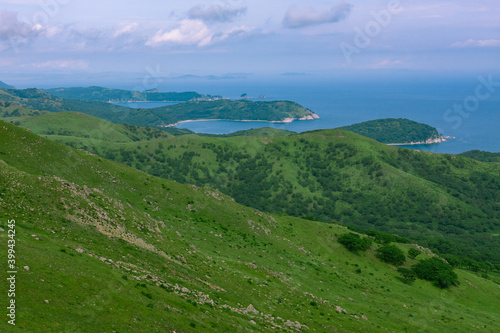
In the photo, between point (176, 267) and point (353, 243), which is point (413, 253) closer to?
point (353, 243)

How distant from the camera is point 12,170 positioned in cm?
4197

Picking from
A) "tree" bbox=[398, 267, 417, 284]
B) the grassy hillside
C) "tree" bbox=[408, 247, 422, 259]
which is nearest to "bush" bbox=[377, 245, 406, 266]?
the grassy hillside

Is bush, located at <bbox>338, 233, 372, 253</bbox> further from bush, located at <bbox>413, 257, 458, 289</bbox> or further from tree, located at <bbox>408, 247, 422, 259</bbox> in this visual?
bush, located at <bbox>413, 257, 458, 289</bbox>

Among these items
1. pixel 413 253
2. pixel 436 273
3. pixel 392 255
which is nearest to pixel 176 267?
pixel 392 255

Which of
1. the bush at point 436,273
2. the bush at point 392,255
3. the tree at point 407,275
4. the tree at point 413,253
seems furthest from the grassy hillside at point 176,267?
the tree at point 413,253

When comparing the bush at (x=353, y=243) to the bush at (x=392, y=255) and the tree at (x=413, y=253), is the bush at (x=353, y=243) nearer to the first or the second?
the bush at (x=392, y=255)

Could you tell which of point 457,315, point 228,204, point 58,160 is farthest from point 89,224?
point 457,315

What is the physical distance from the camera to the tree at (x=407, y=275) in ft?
244

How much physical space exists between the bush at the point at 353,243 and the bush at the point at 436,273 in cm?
1337

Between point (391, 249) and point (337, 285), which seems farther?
point (391, 249)

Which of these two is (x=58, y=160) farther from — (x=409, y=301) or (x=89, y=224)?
(x=409, y=301)

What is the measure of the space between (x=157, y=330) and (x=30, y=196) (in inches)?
1003

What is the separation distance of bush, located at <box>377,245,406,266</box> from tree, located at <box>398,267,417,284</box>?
2342 millimetres

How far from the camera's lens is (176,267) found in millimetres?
39906
